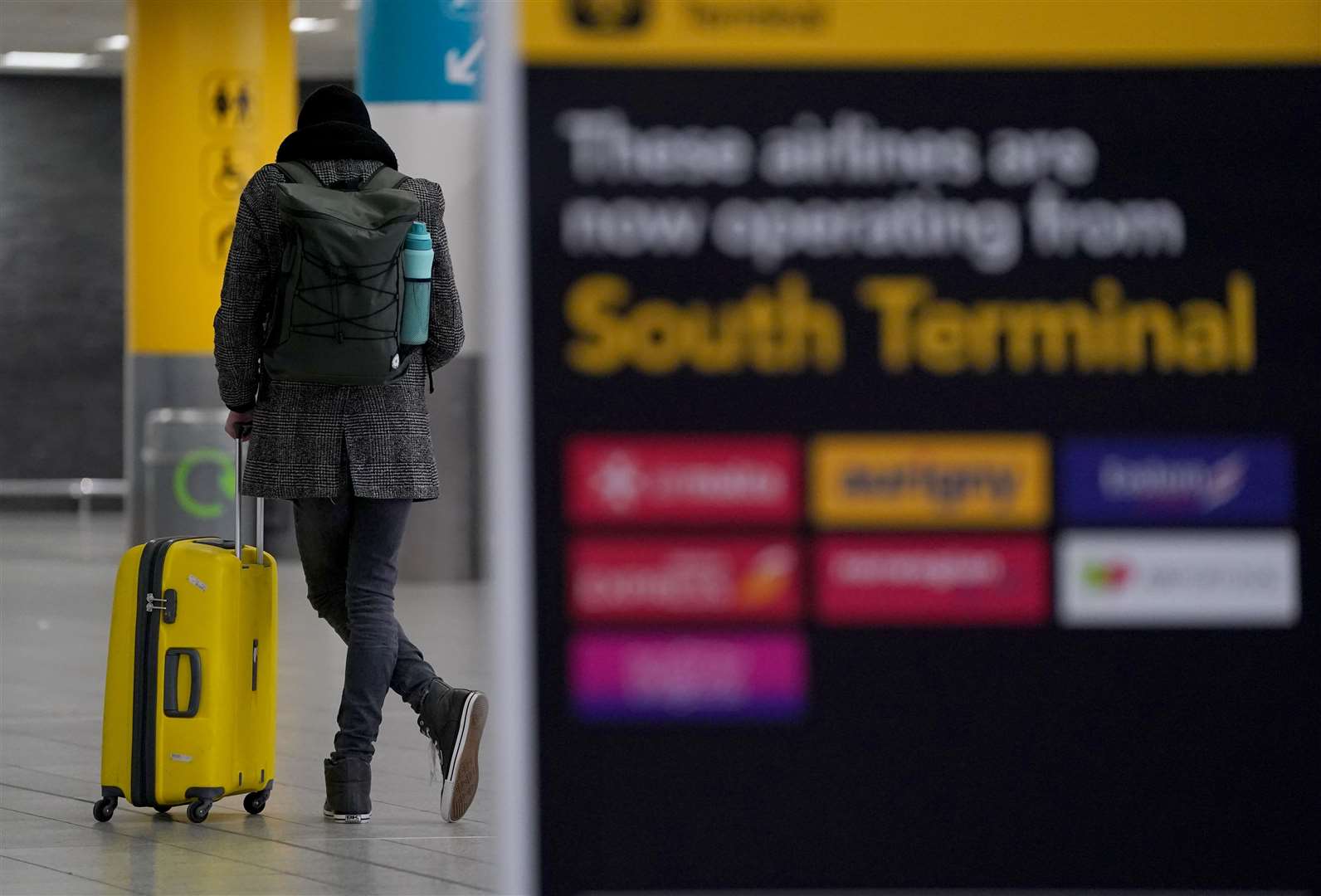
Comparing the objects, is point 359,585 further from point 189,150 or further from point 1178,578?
point 189,150

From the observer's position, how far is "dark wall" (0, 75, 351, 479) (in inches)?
958

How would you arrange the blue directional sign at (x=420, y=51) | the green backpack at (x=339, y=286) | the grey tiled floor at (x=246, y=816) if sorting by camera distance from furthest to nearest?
the blue directional sign at (x=420, y=51), the green backpack at (x=339, y=286), the grey tiled floor at (x=246, y=816)

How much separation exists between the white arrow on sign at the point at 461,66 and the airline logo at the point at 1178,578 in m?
10.4

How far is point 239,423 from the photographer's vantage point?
195 inches

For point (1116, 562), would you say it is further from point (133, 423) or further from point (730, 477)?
point (133, 423)

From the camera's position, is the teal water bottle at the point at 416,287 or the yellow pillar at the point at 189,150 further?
the yellow pillar at the point at 189,150

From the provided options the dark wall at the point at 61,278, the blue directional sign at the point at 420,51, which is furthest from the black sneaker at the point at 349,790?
the dark wall at the point at 61,278

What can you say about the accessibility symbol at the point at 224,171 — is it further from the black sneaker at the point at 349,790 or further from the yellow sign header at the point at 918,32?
the yellow sign header at the point at 918,32

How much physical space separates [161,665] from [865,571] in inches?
124

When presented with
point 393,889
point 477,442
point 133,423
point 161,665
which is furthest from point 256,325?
point 133,423

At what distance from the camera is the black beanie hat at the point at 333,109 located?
4.91 metres

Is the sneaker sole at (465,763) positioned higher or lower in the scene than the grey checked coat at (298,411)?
lower

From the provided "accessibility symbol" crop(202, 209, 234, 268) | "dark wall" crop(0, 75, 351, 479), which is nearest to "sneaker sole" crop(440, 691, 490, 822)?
"accessibility symbol" crop(202, 209, 234, 268)

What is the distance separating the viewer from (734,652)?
1996 mm
